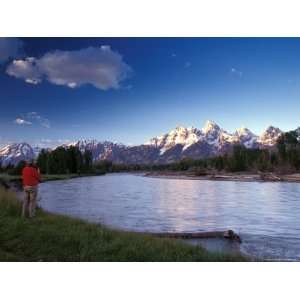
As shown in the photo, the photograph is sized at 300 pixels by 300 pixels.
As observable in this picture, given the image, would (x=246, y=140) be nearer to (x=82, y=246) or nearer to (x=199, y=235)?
(x=199, y=235)

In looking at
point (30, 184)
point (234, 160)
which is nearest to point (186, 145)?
point (234, 160)

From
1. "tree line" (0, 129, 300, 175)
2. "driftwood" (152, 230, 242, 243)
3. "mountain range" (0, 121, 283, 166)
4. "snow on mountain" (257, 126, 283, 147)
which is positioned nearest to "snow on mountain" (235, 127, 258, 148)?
"mountain range" (0, 121, 283, 166)

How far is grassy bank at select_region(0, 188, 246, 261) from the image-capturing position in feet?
28.9

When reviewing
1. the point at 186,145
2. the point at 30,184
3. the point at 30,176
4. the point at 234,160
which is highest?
the point at 186,145

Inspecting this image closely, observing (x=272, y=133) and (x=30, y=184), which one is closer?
(x=30, y=184)

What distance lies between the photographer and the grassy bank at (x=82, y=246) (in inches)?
347

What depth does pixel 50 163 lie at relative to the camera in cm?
7719

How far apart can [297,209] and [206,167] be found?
83584mm

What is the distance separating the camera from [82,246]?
30.9 ft
